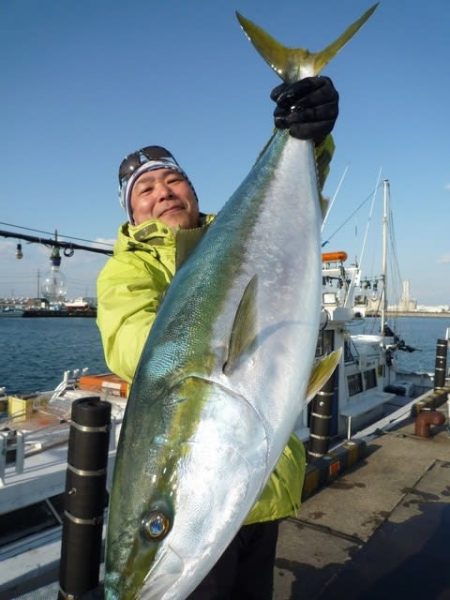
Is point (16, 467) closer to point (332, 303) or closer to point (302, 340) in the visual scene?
point (302, 340)

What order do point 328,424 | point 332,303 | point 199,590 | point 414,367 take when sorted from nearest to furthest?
A: point 199,590 < point 328,424 < point 332,303 < point 414,367

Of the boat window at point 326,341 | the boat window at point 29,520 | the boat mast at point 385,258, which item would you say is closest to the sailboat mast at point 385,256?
the boat mast at point 385,258

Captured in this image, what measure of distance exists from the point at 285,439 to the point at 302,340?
32cm

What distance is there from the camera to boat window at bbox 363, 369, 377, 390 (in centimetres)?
1268

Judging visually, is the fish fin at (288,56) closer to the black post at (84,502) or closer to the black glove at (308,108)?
the black glove at (308,108)

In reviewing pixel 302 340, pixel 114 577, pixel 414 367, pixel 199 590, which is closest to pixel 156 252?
pixel 302 340

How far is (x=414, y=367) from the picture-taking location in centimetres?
3000

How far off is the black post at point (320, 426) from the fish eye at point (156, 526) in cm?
539

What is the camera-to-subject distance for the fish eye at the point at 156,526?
4.13 ft

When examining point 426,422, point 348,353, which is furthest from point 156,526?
point 348,353

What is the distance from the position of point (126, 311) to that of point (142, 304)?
0.23 ft

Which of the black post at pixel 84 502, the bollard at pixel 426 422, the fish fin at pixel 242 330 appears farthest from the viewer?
the bollard at pixel 426 422

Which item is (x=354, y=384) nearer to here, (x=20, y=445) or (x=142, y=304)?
(x=20, y=445)

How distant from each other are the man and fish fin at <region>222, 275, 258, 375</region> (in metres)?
0.42
